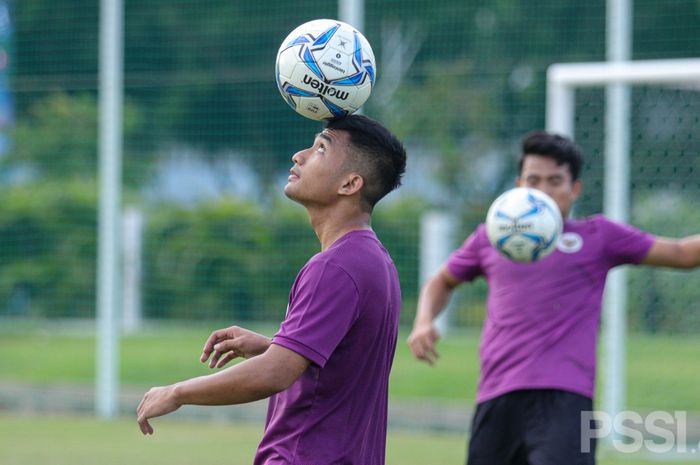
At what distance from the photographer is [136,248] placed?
14.8 meters

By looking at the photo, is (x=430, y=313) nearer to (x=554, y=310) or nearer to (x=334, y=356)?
(x=554, y=310)

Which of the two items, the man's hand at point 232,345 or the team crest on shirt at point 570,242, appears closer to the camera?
the man's hand at point 232,345

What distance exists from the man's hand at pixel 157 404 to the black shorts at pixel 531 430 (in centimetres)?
249

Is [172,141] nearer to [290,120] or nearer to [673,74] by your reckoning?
[290,120]

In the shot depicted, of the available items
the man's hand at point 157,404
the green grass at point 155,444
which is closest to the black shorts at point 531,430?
the man's hand at point 157,404

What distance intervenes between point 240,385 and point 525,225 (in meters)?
2.40

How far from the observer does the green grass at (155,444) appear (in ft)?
31.2

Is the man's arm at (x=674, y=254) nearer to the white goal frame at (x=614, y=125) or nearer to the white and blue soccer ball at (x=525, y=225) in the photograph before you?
the white and blue soccer ball at (x=525, y=225)

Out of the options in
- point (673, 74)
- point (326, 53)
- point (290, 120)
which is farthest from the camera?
point (290, 120)

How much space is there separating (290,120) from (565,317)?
6929 mm

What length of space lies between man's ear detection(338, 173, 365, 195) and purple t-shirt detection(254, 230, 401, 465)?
7.7 inches

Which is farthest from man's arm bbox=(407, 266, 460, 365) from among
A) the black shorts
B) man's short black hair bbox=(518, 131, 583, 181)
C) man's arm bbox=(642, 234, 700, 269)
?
man's arm bbox=(642, 234, 700, 269)

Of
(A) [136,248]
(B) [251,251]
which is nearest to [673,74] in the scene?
(B) [251,251]

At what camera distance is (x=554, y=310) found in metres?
6.05
